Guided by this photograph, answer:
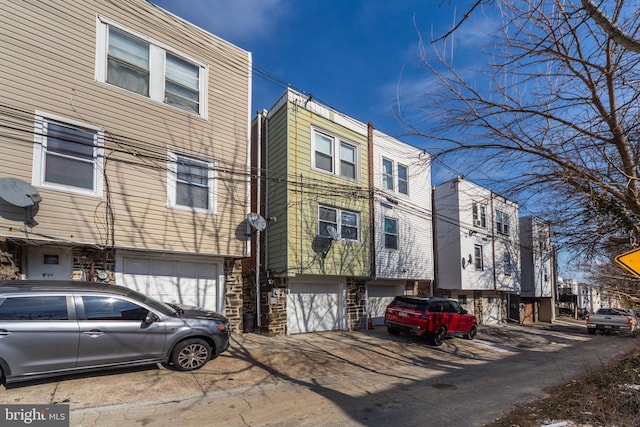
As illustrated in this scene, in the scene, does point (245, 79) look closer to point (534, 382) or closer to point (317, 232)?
point (317, 232)

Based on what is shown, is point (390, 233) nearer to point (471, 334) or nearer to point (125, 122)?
point (471, 334)

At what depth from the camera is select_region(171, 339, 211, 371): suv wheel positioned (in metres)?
7.29

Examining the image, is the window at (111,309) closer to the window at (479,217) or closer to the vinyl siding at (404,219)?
the vinyl siding at (404,219)

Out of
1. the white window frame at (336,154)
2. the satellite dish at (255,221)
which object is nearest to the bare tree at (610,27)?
the satellite dish at (255,221)

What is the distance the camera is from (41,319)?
6066 mm

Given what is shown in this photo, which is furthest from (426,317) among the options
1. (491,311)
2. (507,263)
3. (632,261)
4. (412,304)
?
(507,263)

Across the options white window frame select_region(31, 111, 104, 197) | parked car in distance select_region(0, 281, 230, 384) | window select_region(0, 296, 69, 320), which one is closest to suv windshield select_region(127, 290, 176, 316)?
parked car in distance select_region(0, 281, 230, 384)

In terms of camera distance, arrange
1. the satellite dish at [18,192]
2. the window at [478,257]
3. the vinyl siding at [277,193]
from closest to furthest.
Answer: the satellite dish at [18,192] < the vinyl siding at [277,193] < the window at [478,257]

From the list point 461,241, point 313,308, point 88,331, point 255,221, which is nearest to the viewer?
point 88,331

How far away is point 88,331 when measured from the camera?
6344 millimetres

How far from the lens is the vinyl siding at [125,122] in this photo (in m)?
8.34

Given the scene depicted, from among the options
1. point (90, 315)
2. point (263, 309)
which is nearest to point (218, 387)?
point (90, 315)

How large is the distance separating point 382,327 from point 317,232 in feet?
18.4

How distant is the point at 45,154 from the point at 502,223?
79.6 feet
